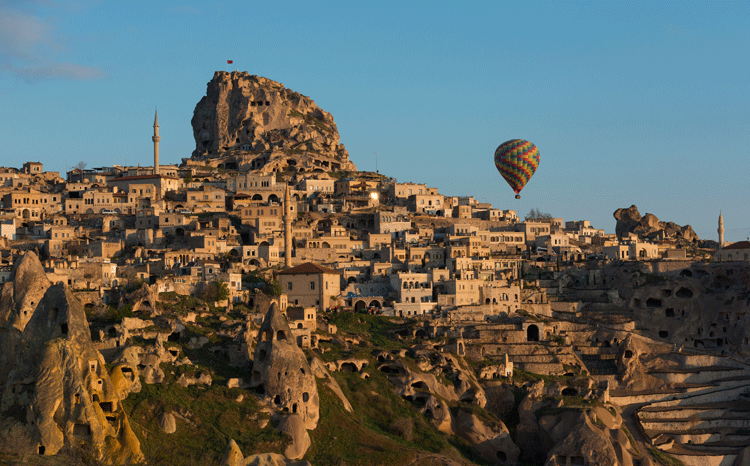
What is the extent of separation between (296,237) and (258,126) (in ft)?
149

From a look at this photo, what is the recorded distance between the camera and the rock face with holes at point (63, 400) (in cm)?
4988

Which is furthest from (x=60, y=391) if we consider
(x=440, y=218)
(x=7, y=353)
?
(x=440, y=218)

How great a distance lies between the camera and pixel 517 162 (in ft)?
376

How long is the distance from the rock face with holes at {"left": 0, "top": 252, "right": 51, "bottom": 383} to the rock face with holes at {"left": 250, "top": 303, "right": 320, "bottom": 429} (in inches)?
507

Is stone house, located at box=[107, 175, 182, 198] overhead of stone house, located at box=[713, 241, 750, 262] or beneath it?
overhead

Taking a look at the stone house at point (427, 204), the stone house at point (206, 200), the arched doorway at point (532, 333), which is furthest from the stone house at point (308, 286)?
the stone house at point (427, 204)

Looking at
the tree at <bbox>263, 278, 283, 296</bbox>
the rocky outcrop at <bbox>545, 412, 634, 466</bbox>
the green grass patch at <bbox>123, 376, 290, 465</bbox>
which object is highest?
the tree at <bbox>263, 278, 283, 296</bbox>

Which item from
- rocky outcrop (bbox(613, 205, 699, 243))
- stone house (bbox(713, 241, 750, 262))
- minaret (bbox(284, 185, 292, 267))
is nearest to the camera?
minaret (bbox(284, 185, 292, 267))

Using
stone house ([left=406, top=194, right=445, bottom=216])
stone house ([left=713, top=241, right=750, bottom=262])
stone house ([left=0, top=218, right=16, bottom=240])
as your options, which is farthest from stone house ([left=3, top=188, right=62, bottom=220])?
stone house ([left=713, top=241, right=750, bottom=262])

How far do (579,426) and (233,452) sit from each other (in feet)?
110

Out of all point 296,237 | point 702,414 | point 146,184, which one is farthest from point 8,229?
point 702,414

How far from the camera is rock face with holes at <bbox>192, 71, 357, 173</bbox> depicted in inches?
5591

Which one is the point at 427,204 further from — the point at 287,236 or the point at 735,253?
the point at 735,253

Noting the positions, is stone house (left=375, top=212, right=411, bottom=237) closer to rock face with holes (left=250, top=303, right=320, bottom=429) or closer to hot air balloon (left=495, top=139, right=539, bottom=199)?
hot air balloon (left=495, top=139, right=539, bottom=199)
